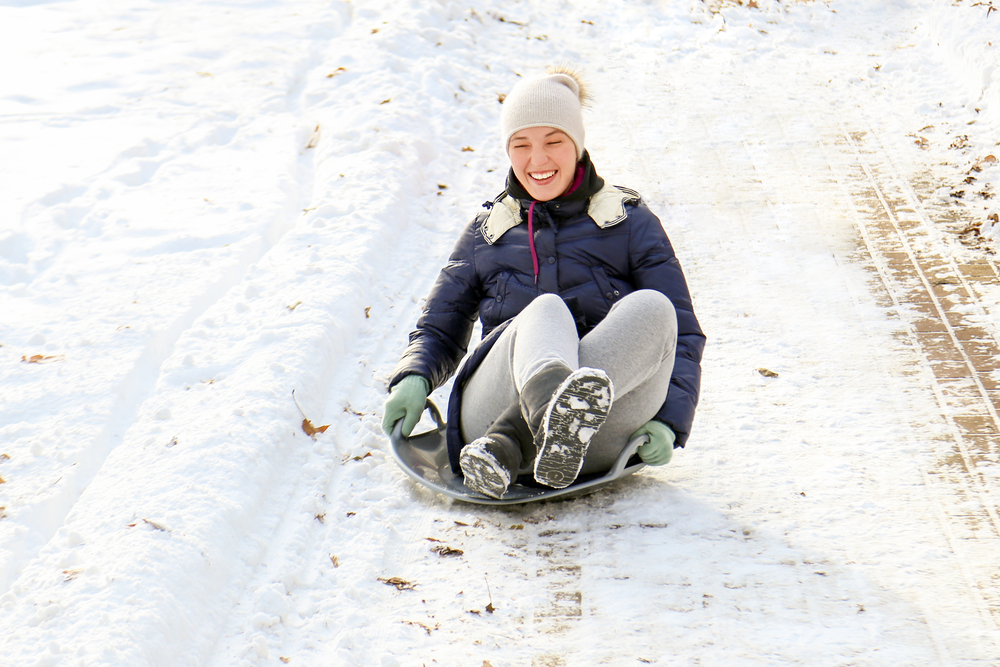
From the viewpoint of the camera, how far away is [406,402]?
101 inches

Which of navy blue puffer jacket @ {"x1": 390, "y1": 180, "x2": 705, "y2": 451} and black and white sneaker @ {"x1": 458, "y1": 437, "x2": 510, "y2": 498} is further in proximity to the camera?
navy blue puffer jacket @ {"x1": 390, "y1": 180, "x2": 705, "y2": 451}

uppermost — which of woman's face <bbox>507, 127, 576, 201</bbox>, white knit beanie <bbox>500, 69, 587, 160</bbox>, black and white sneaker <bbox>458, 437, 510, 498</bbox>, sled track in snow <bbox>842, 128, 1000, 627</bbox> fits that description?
white knit beanie <bbox>500, 69, 587, 160</bbox>

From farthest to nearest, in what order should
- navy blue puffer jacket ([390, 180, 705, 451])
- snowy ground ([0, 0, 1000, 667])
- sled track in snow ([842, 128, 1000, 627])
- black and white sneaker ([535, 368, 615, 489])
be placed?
navy blue puffer jacket ([390, 180, 705, 451]) < sled track in snow ([842, 128, 1000, 627]) < snowy ground ([0, 0, 1000, 667]) < black and white sneaker ([535, 368, 615, 489])

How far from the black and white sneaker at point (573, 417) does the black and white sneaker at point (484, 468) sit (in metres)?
0.12

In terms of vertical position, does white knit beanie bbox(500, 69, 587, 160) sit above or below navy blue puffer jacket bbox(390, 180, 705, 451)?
above

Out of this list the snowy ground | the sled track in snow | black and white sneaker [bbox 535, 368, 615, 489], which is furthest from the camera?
the sled track in snow

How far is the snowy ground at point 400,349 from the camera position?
2049 mm

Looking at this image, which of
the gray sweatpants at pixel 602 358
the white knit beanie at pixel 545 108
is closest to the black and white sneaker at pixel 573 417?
the gray sweatpants at pixel 602 358

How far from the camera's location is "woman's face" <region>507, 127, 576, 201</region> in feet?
8.44

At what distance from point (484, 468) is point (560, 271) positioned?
74 centimetres


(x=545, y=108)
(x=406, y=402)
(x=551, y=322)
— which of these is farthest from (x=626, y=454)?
(x=545, y=108)

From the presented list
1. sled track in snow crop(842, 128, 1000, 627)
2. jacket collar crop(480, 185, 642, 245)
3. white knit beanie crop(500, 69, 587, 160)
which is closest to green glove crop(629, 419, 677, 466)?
jacket collar crop(480, 185, 642, 245)

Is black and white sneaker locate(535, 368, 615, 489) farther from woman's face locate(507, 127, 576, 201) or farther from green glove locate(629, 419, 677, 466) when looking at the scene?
woman's face locate(507, 127, 576, 201)

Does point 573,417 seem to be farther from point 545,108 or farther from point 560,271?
point 545,108
